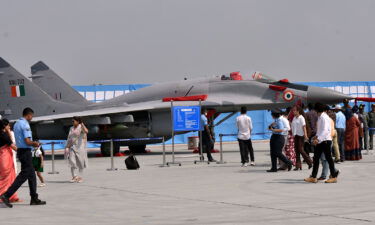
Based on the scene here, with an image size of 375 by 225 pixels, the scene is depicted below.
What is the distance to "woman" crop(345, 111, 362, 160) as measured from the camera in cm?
1912

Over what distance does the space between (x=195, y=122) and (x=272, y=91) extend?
248 inches

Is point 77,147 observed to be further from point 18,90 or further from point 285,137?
point 18,90

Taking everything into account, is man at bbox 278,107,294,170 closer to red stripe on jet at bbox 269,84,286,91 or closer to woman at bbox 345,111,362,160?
woman at bbox 345,111,362,160

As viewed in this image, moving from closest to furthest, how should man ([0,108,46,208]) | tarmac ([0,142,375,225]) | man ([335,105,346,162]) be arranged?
1. tarmac ([0,142,375,225])
2. man ([0,108,46,208])
3. man ([335,105,346,162])

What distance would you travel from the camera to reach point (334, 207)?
9.35m

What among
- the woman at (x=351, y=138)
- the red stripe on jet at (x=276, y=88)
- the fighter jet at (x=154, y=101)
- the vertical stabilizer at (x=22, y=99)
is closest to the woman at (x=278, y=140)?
the woman at (x=351, y=138)

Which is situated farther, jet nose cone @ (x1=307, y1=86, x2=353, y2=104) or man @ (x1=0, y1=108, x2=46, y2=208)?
jet nose cone @ (x1=307, y1=86, x2=353, y2=104)

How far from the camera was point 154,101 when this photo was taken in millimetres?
26734

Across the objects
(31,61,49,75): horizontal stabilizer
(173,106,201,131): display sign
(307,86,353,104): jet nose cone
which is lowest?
(173,106,201,131): display sign

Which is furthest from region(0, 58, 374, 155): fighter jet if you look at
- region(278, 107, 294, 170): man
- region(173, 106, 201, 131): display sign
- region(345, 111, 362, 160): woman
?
region(278, 107, 294, 170): man

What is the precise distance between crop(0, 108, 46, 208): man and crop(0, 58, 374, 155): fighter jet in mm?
13289

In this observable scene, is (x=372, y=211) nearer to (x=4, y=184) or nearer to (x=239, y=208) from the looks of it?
(x=239, y=208)

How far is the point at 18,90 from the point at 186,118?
1106cm

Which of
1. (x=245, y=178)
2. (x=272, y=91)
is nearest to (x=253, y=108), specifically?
(x=272, y=91)
